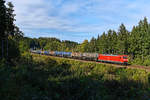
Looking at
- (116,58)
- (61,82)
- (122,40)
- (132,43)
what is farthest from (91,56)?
(61,82)

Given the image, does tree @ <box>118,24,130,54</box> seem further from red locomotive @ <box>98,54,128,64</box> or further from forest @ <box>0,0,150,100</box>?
red locomotive @ <box>98,54,128,64</box>

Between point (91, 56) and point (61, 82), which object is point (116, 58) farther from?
point (61, 82)

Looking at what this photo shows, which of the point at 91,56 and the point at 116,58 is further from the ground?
the point at 91,56

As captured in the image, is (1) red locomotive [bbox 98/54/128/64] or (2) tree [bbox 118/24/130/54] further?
(2) tree [bbox 118/24/130/54]

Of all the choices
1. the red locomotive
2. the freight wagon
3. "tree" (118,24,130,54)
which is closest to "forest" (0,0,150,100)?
the red locomotive

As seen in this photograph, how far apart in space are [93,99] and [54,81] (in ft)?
13.9

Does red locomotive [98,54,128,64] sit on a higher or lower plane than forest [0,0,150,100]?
higher

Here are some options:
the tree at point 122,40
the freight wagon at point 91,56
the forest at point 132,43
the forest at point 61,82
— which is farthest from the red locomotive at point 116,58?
the tree at point 122,40

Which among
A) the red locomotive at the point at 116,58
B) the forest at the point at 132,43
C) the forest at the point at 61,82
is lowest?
the forest at the point at 61,82

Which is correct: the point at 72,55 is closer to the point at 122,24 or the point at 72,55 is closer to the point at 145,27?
the point at 122,24

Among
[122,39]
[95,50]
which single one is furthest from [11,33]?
[95,50]

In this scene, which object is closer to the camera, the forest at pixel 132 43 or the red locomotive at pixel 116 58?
the red locomotive at pixel 116 58

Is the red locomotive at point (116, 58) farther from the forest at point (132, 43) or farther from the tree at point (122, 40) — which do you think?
the tree at point (122, 40)

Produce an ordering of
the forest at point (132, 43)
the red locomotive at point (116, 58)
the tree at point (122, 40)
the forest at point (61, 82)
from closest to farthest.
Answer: the forest at point (61, 82) < the red locomotive at point (116, 58) < the forest at point (132, 43) < the tree at point (122, 40)
